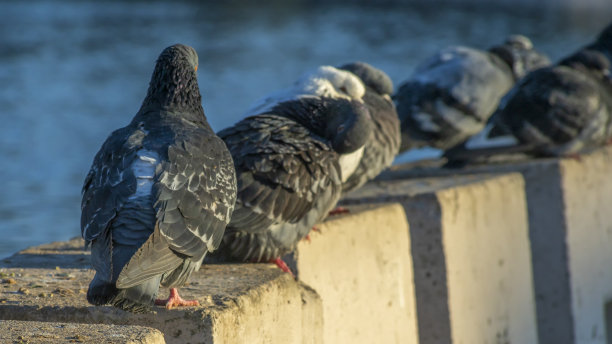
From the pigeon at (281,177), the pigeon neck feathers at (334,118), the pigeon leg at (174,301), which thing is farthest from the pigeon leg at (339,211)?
the pigeon leg at (174,301)

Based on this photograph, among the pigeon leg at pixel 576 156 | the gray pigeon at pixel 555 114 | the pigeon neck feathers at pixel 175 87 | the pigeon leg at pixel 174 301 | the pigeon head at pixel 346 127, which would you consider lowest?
the pigeon leg at pixel 576 156

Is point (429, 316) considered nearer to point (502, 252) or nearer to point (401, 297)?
point (401, 297)

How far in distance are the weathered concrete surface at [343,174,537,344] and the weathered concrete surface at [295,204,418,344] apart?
18 centimetres

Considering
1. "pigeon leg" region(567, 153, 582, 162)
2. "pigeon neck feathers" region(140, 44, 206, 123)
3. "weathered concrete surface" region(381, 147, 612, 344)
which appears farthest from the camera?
"pigeon leg" region(567, 153, 582, 162)

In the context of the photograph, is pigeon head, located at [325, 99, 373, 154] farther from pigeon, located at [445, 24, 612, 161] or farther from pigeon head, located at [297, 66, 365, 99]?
pigeon, located at [445, 24, 612, 161]

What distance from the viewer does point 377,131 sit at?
6.10 metres

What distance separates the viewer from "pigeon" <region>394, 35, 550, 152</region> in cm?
830

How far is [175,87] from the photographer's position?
4.18 m

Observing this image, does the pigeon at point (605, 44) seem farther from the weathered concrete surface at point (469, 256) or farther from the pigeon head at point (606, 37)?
the weathered concrete surface at point (469, 256)

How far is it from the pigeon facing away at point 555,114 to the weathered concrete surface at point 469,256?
1.27 meters

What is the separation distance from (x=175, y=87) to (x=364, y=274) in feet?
5.72

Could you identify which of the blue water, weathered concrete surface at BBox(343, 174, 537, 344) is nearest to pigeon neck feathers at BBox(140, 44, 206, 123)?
weathered concrete surface at BBox(343, 174, 537, 344)

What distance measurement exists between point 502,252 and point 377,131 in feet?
4.03

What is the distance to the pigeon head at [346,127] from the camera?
16.7 ft
